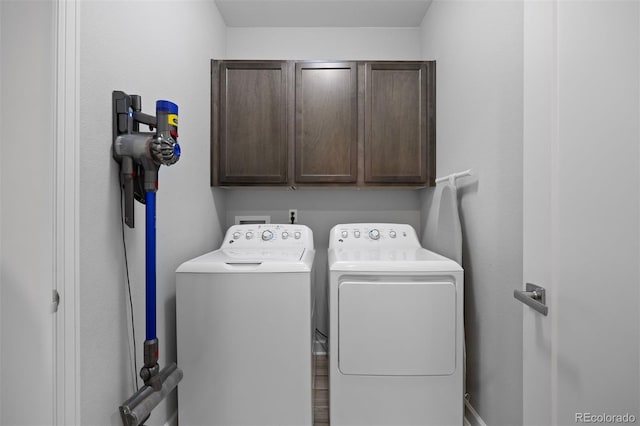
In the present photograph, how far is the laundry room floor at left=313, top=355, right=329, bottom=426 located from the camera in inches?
63.8

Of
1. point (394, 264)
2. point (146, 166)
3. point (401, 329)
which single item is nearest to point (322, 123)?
point (394, 264)

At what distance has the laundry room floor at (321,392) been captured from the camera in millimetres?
1621

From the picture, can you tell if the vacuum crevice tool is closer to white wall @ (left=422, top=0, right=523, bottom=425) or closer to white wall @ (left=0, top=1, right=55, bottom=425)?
white wall @ (left=0, top=1, right=55, bottom=425)

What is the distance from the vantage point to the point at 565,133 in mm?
687

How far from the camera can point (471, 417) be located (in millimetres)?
1553

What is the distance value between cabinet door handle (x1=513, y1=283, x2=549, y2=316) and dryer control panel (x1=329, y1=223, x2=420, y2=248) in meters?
1.23

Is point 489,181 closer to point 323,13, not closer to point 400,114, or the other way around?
point 400,114

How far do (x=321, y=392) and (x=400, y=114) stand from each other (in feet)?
6.06

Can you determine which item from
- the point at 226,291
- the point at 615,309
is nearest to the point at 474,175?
the point at 615,309

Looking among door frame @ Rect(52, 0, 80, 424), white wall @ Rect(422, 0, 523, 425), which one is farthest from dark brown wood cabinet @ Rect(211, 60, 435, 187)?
door frame @ Rect(52, 0, 80, 424)

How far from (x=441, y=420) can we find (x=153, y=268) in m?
1.44

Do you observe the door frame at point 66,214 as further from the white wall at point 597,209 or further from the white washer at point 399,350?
the white wall at point 597,209
